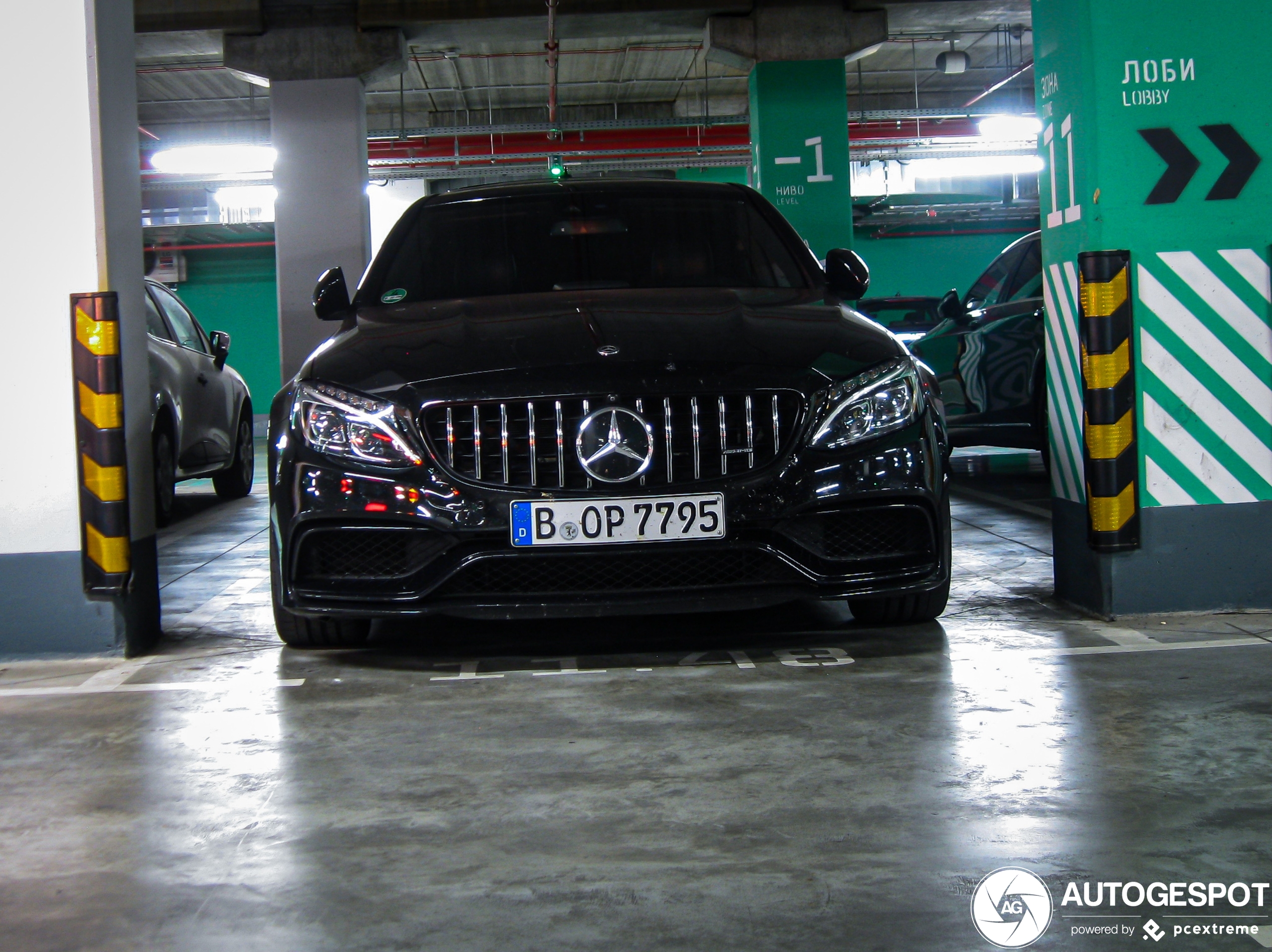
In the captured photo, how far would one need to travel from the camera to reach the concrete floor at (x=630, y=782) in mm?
1828

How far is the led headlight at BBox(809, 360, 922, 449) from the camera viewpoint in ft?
10.6

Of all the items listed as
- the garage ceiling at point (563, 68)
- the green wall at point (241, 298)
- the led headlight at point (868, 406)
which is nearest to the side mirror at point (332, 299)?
the led headlight at point (868, 406)

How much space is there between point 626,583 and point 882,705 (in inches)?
27.6

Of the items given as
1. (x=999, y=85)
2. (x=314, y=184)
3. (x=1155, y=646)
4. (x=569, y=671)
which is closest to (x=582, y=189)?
(x=569, y=671)

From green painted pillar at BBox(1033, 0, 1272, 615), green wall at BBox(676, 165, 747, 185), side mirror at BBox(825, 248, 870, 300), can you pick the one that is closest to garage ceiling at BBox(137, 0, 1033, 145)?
green wall at BBox(676, 165, 747, 185)

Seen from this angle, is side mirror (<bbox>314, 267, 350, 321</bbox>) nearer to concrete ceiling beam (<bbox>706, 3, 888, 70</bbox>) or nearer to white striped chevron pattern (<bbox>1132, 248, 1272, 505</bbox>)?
white striped chevron pattern (<bbox>1132, 248, 1272, 505</bbox>)

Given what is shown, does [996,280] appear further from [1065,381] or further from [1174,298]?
[1174,298]

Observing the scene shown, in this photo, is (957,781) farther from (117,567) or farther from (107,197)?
(107,197)

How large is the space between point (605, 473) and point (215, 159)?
60.8ft

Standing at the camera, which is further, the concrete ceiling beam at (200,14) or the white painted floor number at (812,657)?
the concrete ceiling beam at (200,14)

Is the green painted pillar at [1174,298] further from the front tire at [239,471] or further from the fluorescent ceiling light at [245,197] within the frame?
the fluorescent ceiling light at [245,197]

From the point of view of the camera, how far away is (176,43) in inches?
569

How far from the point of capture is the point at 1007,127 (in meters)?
19.9

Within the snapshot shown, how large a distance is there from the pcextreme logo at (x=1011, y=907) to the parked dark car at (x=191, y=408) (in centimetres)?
531
